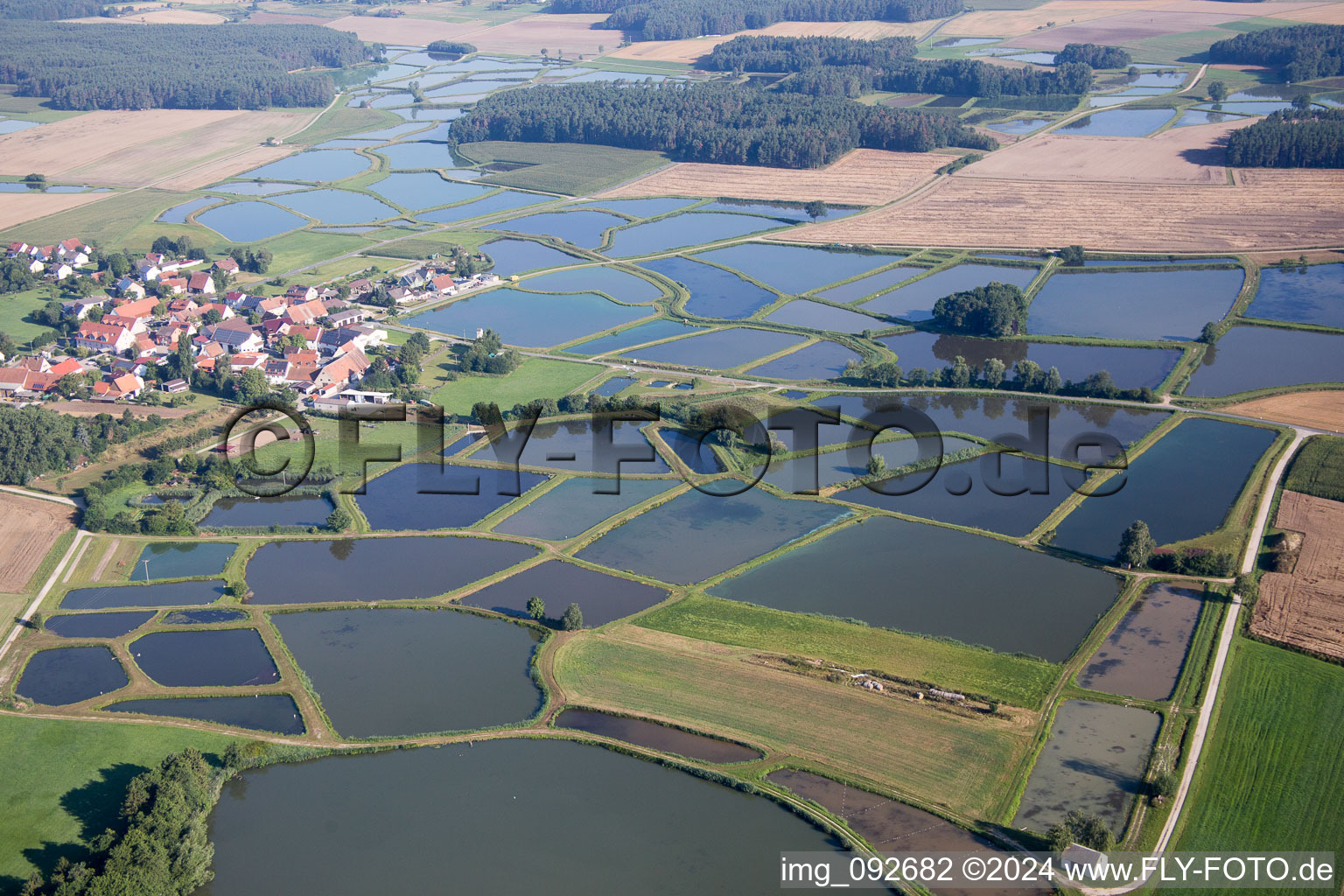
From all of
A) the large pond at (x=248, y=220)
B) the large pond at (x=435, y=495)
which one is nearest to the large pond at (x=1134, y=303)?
the large pond at (x=435, y=495)

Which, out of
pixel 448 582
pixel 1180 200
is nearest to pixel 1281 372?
pixel 1180 200

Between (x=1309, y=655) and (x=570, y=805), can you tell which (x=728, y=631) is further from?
(x=1309, y=655)

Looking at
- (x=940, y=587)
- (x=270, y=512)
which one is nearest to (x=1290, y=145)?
(x=940, y=587)

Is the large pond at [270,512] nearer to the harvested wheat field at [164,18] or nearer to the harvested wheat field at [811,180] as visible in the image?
the harvested wheat field at [811,180]

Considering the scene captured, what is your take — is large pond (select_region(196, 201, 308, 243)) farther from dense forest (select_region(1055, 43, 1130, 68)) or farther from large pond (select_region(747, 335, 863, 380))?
dense forest (select_region(1055, 43, 1130, 68))

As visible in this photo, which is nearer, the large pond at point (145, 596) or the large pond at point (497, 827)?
the large pond at point (497, 827)

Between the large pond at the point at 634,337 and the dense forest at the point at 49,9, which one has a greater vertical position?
the dense forest at the point at 49,9
